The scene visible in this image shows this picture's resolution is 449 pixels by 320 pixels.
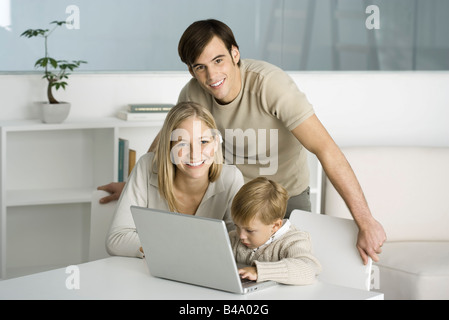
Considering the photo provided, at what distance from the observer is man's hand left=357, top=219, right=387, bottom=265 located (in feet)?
6.81

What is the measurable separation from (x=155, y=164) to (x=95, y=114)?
1.52 metres

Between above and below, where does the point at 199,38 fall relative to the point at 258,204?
above

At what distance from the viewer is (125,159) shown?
11.9 feet

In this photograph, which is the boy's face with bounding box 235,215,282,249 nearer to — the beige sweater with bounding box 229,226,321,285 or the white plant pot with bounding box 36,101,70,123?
the beige sweater with bounding box 229,226,321,285

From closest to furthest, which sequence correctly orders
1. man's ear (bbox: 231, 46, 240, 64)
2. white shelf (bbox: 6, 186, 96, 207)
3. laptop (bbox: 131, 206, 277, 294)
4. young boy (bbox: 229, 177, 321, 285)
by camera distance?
laptop (bbox: 131, 206, 277, 294)
young boy (bbox: 229, 177, 321, 285)
man's ear (bbox: 231, 46, 240, 64)
white shelf (bbox: 6, 186, 96, 207)

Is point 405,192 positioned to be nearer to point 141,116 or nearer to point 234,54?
point 141,116

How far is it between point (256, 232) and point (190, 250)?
261mm

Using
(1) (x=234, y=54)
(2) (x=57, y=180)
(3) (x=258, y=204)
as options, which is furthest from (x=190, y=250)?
(2) (x=57, y=180)

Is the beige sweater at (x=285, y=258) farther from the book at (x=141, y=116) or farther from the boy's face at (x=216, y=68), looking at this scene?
the book at (x=141, y=116)

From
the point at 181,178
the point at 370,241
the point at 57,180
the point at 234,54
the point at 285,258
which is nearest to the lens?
the point at 285,258

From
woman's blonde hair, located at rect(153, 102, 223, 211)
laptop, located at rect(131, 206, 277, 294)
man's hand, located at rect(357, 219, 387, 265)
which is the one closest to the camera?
laptop, located at rect(131, 206, 277, 294)

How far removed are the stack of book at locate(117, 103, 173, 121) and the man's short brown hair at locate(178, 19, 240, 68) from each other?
120cm

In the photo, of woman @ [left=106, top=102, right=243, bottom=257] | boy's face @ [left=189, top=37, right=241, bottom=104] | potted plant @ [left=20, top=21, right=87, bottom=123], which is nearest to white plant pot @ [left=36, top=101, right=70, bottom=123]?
potted plant @ [left=20, top=21, right=87, bottom=123]
